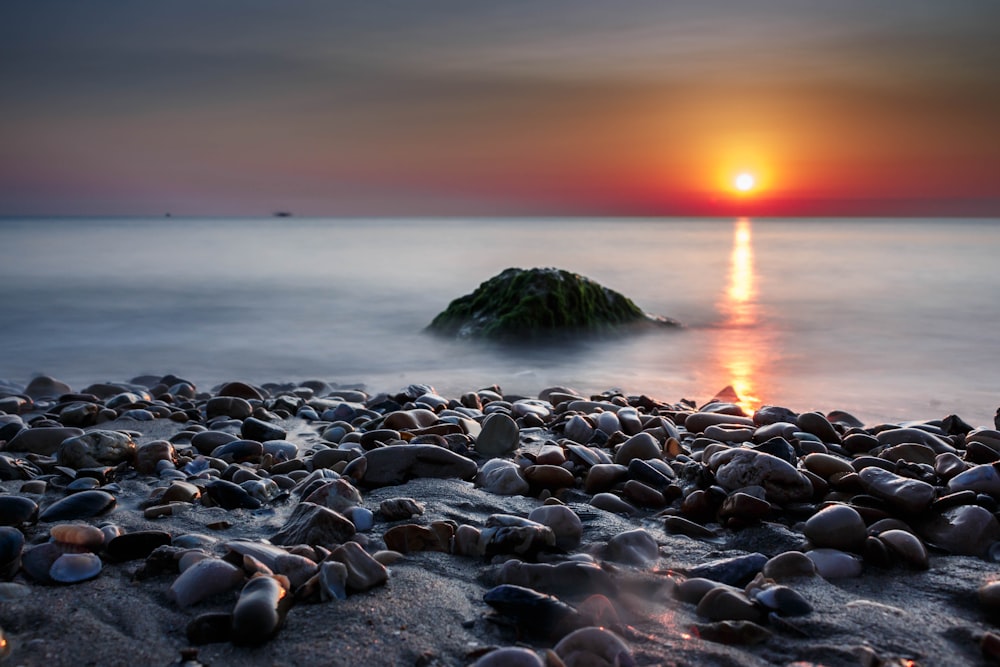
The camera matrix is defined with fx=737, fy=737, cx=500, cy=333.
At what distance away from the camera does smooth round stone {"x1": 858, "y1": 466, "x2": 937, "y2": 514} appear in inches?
87.7

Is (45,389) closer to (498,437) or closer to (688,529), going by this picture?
(498,437)

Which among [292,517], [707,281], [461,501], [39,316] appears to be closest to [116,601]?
[292,517]

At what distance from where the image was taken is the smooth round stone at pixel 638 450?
9.46 feet

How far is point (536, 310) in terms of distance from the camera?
805 centimetres

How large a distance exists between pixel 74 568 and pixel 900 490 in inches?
92.8

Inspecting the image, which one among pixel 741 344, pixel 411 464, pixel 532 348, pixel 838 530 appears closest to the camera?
pixel 838 530

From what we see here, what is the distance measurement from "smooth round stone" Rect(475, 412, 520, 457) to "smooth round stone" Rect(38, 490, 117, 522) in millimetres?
1377

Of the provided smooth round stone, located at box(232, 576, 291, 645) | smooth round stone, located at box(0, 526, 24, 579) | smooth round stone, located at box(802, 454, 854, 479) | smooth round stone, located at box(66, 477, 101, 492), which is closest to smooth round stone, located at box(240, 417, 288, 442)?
smooth round stone, located at box(66, 477, 101, 492)

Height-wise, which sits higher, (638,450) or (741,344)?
(638,450)

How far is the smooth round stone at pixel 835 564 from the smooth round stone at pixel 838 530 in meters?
0.05

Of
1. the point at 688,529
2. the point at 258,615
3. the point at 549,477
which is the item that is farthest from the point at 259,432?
the point at 688,529

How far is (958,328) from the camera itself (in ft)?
32.5

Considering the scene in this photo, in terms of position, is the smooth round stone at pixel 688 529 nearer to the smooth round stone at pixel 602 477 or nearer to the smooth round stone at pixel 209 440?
the smooth round stone at pixel 602 477

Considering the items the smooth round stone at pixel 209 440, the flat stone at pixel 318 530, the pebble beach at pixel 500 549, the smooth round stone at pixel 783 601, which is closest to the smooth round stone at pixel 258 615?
the pebble beach at pixel 500 549
